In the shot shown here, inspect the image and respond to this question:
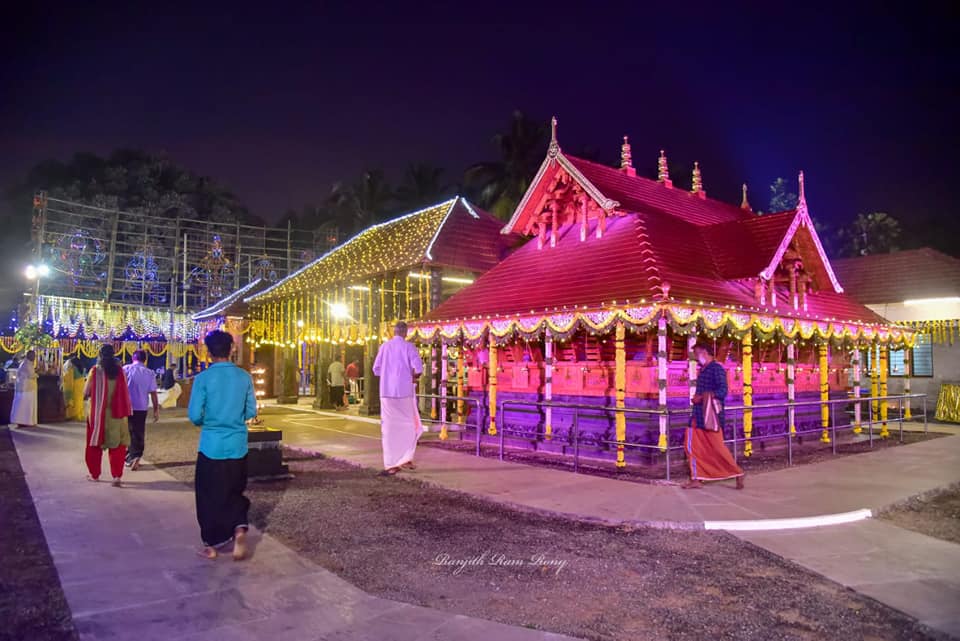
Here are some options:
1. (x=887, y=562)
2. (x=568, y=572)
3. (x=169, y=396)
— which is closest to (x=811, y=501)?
(x=887, y=562)

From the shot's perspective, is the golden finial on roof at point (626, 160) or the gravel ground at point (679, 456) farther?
the golden finial on roof at point (626, 160)

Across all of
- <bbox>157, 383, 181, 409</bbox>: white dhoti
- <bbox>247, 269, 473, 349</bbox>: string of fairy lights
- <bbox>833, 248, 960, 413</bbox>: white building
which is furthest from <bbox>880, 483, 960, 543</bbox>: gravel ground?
<bbox>157, 383, 181, 409</bbox>: white dhoti

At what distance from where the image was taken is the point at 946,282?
22.4 metres

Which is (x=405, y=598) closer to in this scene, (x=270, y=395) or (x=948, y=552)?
(x=948, y=552)

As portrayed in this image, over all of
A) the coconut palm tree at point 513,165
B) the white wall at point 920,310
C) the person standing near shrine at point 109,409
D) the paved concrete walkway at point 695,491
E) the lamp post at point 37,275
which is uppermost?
the coconut palm tree at point 513,165

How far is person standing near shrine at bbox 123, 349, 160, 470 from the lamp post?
24655 mm

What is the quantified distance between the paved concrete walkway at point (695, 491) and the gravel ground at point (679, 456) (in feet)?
1.68

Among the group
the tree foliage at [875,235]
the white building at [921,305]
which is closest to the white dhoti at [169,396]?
the white building at [921,305]

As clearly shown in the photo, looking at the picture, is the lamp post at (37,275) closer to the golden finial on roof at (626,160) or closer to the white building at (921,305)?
the golden finial on roof at (626,160)

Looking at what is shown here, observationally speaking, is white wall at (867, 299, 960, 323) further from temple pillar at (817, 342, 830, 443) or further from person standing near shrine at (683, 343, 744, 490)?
person standing near shrine at (683, 343, 744, 490)

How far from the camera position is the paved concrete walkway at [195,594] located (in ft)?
13.3

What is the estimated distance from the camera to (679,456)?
11336 mm

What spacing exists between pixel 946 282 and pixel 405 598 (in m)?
24.8

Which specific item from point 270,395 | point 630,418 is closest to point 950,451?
point 630,418
